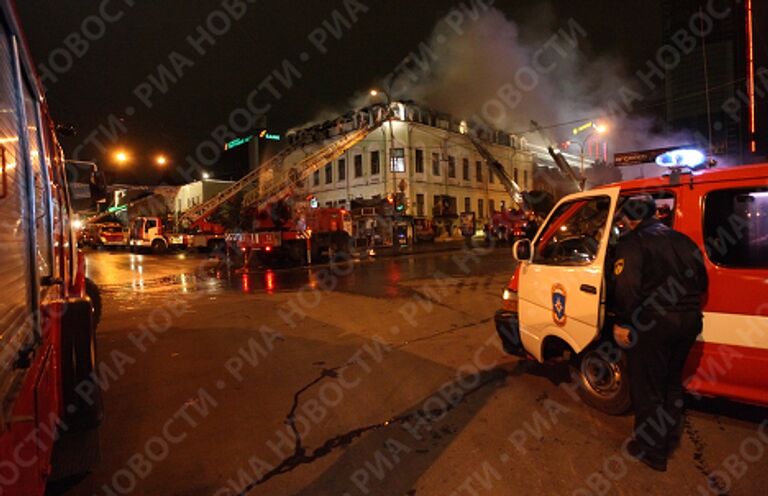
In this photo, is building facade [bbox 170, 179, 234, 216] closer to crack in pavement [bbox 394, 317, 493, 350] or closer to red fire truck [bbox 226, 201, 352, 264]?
red fire truck [bbox 226, 201, 352, 264]

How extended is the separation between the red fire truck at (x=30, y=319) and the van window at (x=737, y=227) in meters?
3.90

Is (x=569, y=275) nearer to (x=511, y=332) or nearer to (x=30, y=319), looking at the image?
(x=511, y=332)

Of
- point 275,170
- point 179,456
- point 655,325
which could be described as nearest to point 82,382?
point 179,456

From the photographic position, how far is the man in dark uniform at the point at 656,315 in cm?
288

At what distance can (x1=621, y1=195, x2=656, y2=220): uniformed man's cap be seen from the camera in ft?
10.0

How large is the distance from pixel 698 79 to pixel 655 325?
60.2 feet

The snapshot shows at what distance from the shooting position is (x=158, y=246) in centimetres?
2717

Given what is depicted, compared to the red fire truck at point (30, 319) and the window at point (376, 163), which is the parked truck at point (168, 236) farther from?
the red fire truck at point (30, 319)

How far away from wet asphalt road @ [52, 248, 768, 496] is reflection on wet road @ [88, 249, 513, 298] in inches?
147

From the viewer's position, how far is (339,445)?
337 cm

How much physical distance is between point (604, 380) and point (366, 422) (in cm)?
194

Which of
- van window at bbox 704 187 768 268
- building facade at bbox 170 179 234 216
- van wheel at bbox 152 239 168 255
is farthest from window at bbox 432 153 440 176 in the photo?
van window at bbox 704 187 768 268

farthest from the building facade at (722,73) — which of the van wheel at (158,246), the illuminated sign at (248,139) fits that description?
the illuminated sign at (248,139)

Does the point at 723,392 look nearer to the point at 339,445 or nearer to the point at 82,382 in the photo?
the point at 339,445
